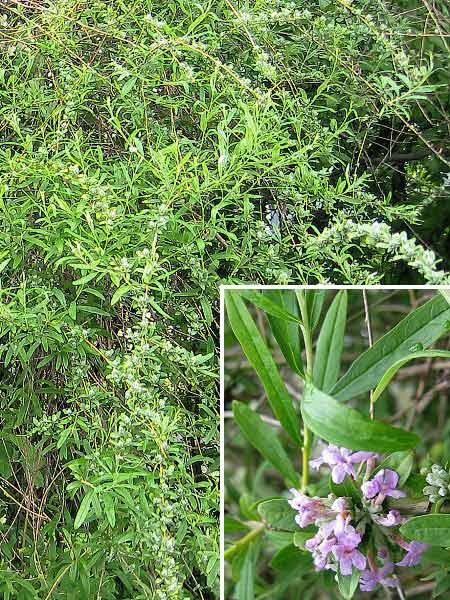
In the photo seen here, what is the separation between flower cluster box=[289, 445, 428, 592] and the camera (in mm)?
889

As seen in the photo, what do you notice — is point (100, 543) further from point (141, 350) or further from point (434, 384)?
point (434, 384)

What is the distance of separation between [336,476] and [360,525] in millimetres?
58

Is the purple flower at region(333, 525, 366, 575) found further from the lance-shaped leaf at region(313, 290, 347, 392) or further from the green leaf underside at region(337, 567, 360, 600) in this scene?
the lance-shaped leaf at region(313, 290, 347, 392)

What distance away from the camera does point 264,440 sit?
3.25 ft

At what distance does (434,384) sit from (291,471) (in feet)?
1.78

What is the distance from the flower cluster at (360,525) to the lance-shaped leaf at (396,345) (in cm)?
7

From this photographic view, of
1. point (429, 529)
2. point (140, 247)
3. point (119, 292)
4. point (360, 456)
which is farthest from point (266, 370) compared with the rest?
point (140, 247)

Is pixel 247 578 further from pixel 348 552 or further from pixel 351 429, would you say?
pixel 351 429

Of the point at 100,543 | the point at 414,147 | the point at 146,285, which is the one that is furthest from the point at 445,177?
the point at 100,543

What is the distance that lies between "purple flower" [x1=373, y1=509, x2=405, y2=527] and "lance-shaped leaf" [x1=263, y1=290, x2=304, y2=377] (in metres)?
0.17

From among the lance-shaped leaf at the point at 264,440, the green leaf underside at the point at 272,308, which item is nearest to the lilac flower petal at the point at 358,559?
the lance-shaped leaf at the point at 264,440

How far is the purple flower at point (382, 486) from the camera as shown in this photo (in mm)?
888

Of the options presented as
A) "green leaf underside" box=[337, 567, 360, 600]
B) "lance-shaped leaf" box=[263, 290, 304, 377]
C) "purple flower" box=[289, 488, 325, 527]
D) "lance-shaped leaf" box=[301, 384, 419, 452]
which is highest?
"lance-shaped leaf" box=[301, 384, 419, 452]

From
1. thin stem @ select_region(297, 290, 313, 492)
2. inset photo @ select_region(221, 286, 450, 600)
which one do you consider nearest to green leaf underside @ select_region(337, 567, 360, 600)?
inset photo @ select_region(221, 286, 450, 600)
